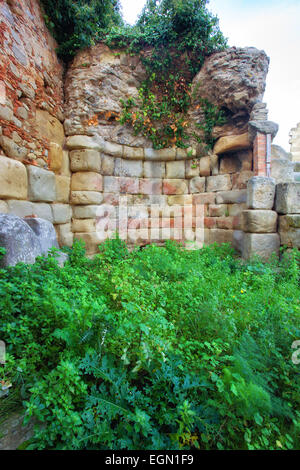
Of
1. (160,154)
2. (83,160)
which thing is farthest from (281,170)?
(83,160)

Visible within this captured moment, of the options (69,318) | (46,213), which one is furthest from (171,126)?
(69,318)

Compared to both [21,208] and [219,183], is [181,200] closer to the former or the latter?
[219,183]

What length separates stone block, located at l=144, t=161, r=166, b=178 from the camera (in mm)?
5688

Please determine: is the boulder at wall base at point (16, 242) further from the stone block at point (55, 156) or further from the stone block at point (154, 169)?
the stone block at point (154, 169)

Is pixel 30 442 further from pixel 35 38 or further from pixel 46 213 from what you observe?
pixel 35 38

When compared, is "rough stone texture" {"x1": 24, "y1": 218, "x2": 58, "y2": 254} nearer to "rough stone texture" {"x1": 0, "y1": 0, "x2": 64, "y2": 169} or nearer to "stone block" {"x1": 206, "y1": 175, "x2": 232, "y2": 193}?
"rough stone texture" {"x1": 0, "y1": 0, "x2": 64, "y2": 169}

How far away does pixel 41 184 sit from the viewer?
153 inches

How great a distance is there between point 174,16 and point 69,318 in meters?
6.48

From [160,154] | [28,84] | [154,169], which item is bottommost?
[154,169]

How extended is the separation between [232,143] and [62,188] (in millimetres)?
3755

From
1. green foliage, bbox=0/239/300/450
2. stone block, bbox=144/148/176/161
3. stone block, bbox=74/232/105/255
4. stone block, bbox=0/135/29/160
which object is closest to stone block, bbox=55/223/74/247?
stone block, bbox=74/232/105/255

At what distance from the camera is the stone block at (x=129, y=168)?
534 centimetres
